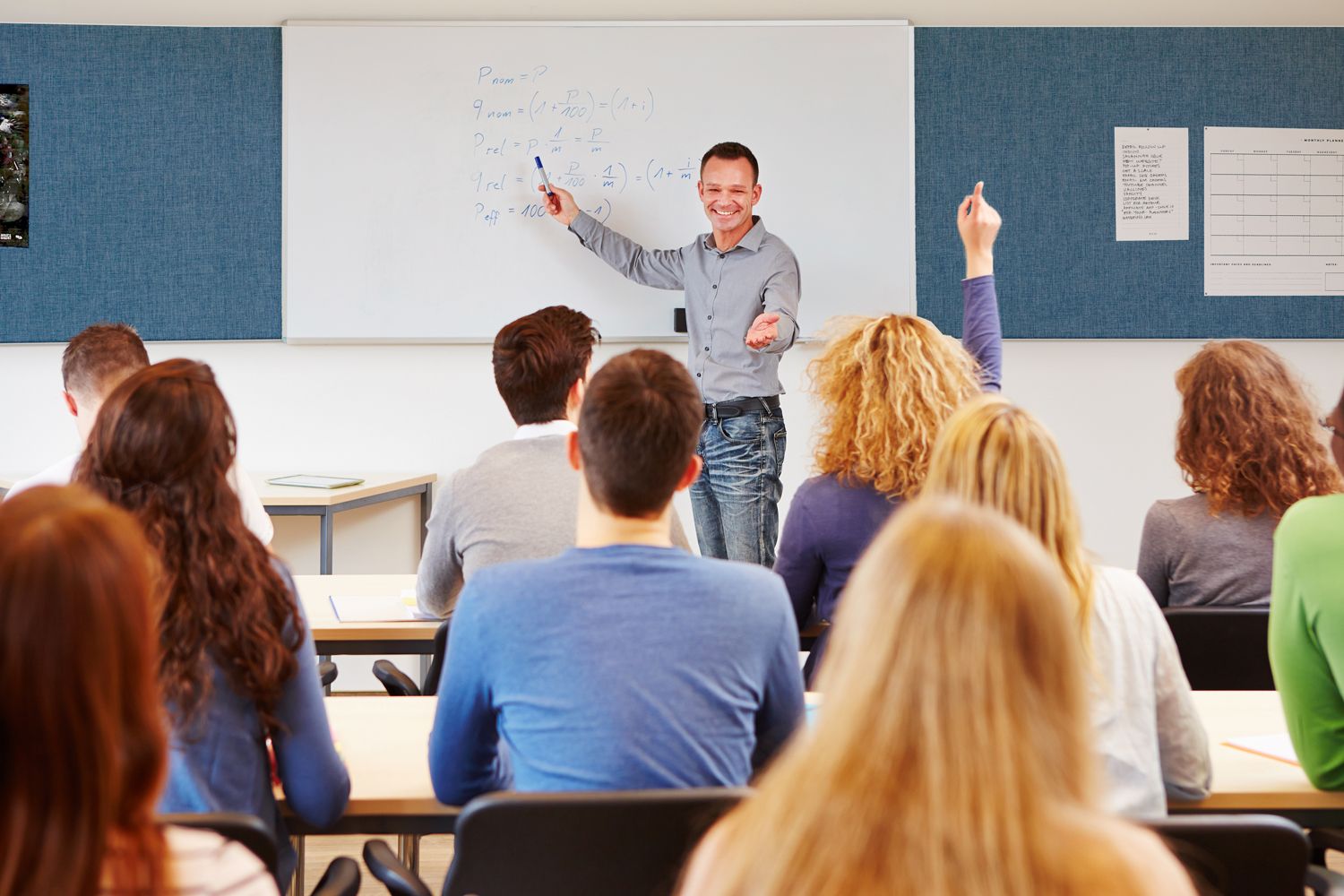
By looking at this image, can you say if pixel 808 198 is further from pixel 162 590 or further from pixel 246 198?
pixel 162 590

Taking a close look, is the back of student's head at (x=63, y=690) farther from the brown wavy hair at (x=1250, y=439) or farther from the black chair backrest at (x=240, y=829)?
the brown wavy hair at (x=1250, y=439)

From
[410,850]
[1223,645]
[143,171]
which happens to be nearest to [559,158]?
[143,171]

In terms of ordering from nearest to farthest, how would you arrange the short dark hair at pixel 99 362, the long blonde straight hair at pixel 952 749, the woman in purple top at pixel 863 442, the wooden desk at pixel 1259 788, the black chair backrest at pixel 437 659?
the long blonde straight hair at pixel 952 749, the wooden desk at pixel 1259 788, the black chair backrest at pixel 437 659, the woman in purple top at pixel 863 442, the short dark hair at pixel 99 362

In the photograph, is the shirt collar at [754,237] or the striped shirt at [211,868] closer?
the striped shirt at [211,868]

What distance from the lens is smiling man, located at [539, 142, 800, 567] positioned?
4.07 meters

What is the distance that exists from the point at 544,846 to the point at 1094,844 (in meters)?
0.66

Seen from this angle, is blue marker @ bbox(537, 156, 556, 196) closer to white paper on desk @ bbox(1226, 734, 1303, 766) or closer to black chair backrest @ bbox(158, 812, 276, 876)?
white paper on desk @ bbox(1226, 734, 1303, 766)

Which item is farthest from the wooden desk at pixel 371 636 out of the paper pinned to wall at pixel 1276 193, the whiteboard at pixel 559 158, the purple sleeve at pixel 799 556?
the paper pinned to wall at pixel 1276 193

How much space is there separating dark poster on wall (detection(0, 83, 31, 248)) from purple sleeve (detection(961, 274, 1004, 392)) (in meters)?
3.41

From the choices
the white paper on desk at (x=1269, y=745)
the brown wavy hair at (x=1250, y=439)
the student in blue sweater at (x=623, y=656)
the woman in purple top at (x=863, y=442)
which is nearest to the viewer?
the student in blue sweater at (x=623, y=656)

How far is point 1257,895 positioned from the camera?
4.09ft

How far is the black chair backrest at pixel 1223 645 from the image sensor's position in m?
2.12

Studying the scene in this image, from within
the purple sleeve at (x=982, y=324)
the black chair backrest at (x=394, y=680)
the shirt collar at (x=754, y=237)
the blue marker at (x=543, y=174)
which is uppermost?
the blue marker at (x=543, y=174)

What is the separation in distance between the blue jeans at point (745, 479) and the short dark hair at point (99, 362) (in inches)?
72.5
